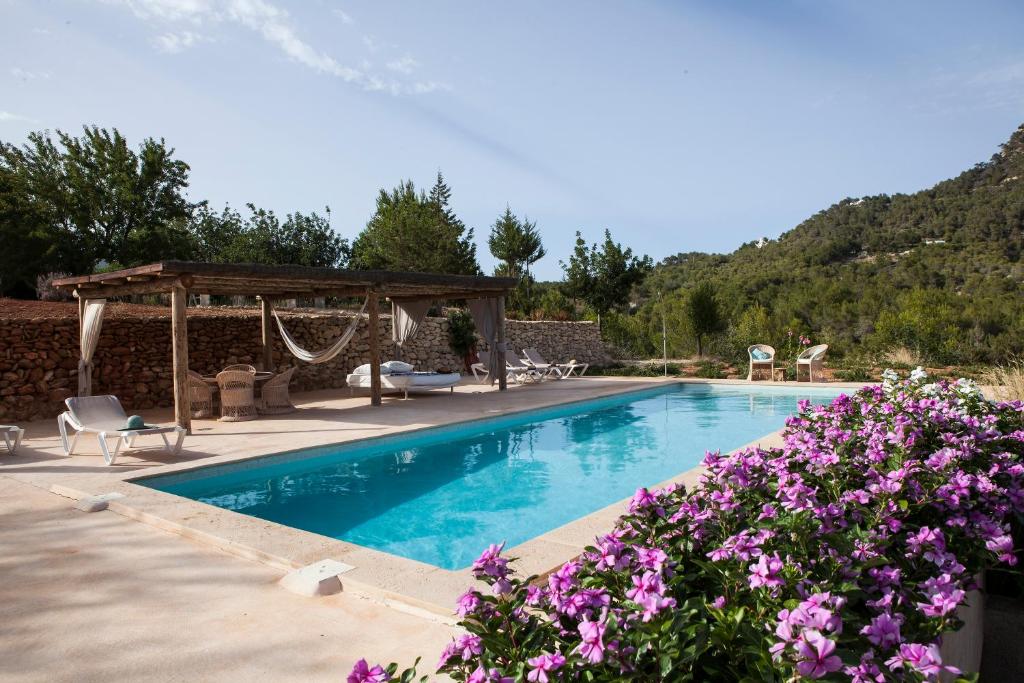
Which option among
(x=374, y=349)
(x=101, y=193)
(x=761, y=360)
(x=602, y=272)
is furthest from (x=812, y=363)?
(x=101, y=193)

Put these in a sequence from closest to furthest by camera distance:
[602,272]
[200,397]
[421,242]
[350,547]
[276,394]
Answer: [350,547]
[200,397]
[276,394]
[602,272]
[421,242]

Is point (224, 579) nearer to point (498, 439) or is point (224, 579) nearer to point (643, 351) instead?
point (498, 439)

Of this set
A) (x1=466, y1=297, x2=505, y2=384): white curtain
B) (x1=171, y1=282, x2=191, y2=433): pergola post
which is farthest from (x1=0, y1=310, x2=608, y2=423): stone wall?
(x1=171, y1=282, x2=191, y2=433): pergola post

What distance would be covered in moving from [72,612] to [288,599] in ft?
2.97

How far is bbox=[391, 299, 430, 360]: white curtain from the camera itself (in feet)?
43.4

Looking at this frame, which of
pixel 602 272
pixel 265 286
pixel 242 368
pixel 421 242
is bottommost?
pixel 242 368

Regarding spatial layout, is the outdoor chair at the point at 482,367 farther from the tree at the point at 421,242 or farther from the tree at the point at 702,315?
the tree at the point at 421,242

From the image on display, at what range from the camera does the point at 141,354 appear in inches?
424

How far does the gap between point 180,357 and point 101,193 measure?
20588 millimetres

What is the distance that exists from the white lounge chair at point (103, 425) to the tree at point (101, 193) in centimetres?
1907

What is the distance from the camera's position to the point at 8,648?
2555 millimetres

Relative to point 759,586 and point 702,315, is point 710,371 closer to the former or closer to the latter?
point 702,315

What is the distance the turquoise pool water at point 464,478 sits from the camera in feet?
17.0

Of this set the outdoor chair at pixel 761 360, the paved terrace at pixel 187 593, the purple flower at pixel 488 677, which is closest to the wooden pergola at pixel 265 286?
the paved terrace at pixel 187 593
